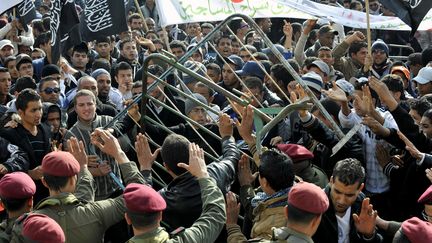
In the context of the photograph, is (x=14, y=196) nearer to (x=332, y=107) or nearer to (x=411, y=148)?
(x=411, y=148)

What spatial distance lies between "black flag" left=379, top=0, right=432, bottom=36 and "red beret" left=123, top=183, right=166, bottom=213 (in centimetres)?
430

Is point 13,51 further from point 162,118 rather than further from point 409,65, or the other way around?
point 409,65

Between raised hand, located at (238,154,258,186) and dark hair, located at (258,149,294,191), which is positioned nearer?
dark hair, located at (258,149,294,191)

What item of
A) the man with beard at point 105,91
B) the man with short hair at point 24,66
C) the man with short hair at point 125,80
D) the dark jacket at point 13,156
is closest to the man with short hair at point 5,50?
the man with short hair at point 24,66

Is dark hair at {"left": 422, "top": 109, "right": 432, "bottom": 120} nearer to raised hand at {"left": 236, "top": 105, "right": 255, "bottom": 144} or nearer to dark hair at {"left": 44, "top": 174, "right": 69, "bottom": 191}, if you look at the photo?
raised hand at {"left": 236, "top": 105, "right": 255, "bottom": 144}

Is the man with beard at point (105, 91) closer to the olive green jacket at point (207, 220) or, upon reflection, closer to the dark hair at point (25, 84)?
the dark hair at point (25, 84)

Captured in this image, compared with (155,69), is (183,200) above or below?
above

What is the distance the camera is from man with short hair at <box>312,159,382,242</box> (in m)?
5.05

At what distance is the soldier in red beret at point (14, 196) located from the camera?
4941mm

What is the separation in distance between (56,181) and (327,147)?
2363mm

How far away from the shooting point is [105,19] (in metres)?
9.85

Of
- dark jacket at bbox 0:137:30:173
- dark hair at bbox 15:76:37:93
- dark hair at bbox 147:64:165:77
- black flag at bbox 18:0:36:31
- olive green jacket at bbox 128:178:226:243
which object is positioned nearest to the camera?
olive green jacket at bbox 128:178:226:243

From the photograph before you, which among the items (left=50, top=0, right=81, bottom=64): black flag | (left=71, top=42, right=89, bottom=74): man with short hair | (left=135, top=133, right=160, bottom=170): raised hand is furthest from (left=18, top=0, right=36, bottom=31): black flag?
(left=135, top=133, right=160, bottom=170): raised hand

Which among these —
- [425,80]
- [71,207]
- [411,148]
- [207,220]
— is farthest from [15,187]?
[425,80]
